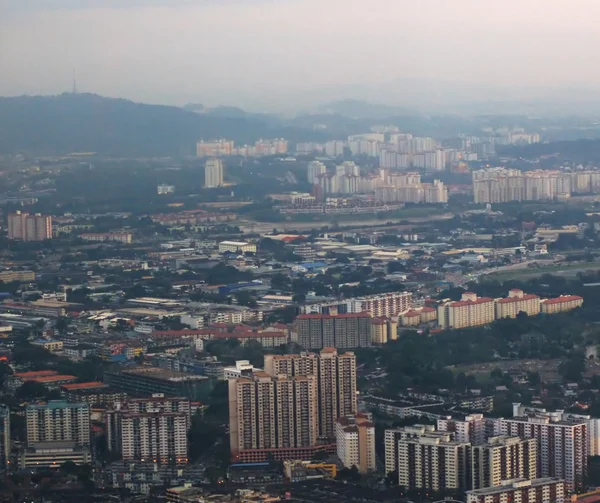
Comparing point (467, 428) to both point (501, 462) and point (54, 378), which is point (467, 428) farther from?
point (54, 378)

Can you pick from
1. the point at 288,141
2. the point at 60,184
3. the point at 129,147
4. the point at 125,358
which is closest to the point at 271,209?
the point at 60,184

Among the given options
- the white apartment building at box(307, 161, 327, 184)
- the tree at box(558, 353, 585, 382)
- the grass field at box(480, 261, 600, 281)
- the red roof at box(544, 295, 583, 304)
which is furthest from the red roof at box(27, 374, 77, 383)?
the white apartment building at box(307, 161, 327, 184)

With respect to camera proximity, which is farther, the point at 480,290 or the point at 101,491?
the point at 480,290

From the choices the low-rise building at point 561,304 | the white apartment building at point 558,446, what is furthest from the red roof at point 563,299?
the white apartment building at point 558,446

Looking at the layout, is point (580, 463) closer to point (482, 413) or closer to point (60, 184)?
point (482, 413)

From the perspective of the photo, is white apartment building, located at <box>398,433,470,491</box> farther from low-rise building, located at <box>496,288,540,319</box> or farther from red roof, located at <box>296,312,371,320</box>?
low-rise building, located at <box>496,288,540,319</box>

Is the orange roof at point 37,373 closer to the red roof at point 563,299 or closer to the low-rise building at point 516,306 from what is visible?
the low-rise building at point 516,306

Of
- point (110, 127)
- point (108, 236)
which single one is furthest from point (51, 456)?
point (110, 127)
